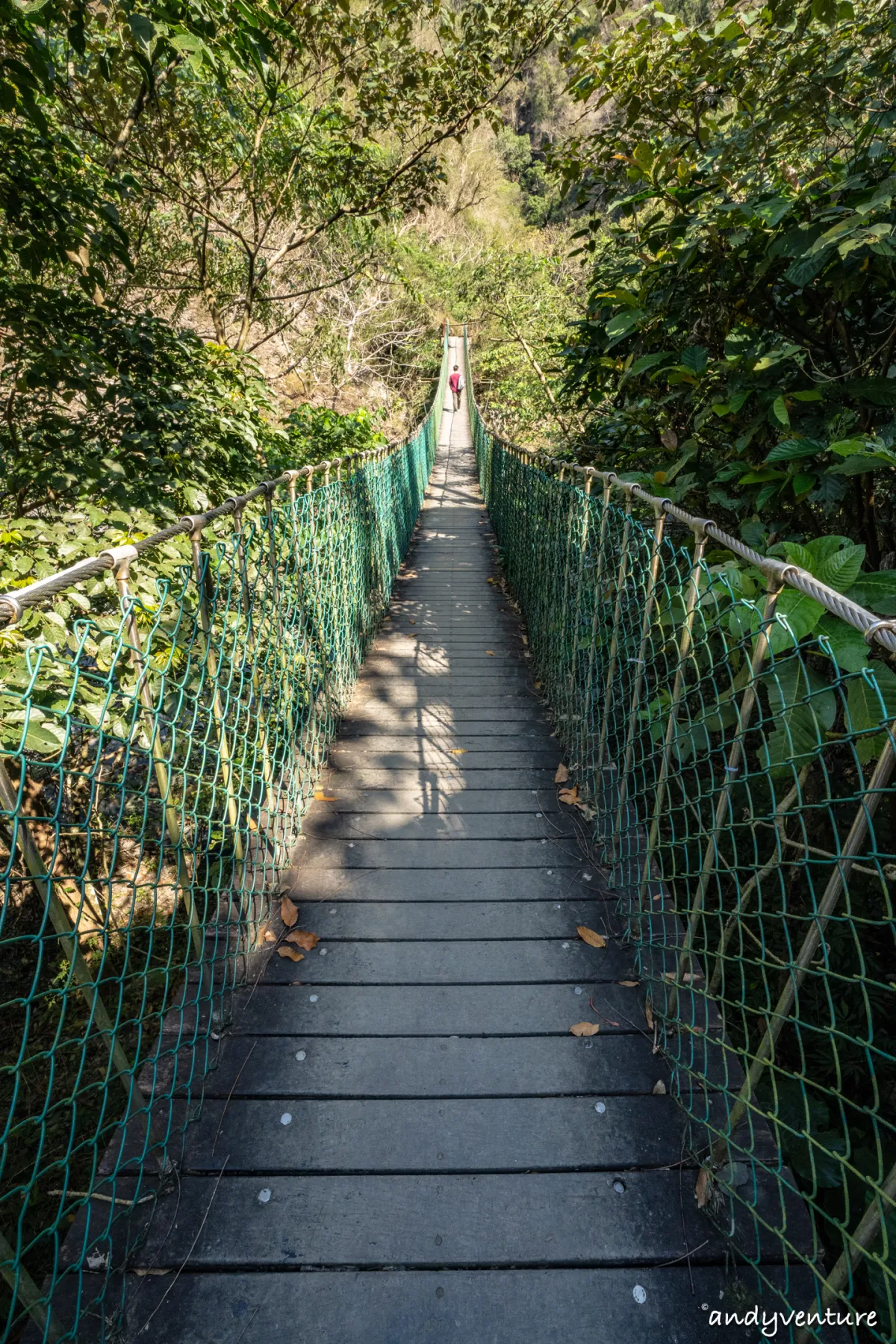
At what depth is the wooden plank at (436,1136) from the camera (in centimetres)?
153

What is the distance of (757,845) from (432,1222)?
3.88 ft

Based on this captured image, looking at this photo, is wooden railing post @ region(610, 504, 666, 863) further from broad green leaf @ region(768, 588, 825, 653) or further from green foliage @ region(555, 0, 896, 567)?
broad green leaf @ region(768, 588, 825, 653)

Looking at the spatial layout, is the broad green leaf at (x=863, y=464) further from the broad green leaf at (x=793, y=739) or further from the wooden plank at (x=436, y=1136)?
the wooden plank at (x=436, y=1136)

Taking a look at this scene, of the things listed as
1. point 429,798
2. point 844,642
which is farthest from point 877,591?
point 429,798

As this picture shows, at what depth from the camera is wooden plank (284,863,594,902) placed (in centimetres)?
235

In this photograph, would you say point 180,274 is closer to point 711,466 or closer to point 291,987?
point 711,466

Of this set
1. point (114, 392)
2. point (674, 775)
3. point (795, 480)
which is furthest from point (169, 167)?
point (674, 775)

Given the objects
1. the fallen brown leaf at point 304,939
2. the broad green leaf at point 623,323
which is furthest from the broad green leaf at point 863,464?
the fallen brown leaf at point 304,939

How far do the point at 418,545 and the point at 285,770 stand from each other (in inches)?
241

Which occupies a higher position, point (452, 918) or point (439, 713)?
point (439, 713)

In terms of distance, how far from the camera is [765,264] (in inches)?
76.4

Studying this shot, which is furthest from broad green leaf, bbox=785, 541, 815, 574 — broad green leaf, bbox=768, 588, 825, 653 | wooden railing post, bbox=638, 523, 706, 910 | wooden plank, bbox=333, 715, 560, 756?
wooden plank, bbox=333, 715, 560, 756

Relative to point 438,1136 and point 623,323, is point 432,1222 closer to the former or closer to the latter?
point 438,1136

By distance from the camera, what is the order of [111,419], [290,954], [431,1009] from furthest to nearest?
1. [111,419]
2. [290,954]
3. [431,1009]
